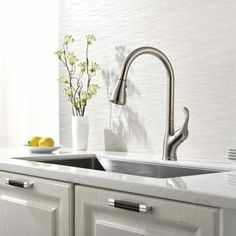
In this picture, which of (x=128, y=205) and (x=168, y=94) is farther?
(x=168, y=94)

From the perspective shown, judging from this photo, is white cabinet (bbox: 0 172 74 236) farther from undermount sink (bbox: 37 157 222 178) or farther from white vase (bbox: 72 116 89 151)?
white vase (bbox: 72 116 89 151)

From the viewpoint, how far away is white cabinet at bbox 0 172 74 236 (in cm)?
147

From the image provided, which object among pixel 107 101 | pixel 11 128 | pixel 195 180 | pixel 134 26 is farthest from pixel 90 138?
pixel 195 180

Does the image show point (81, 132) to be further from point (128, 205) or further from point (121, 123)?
point (128, 205)

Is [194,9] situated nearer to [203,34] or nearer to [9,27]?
[203,34]

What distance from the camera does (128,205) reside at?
48.4 inches

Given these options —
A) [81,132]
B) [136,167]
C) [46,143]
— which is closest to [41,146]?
[46,143]

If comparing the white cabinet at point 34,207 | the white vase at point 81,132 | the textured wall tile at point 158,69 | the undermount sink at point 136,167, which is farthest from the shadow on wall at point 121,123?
the white cabinet at point 34,207

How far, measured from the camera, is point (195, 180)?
1.24 metres

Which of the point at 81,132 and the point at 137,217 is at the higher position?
the point at 81,132

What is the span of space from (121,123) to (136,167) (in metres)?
0.44

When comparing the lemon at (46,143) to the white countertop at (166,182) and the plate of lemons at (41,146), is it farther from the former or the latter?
the white countertop at (166,182)

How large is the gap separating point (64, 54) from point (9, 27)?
1.04 metres

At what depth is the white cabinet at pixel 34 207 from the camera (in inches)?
57.7
